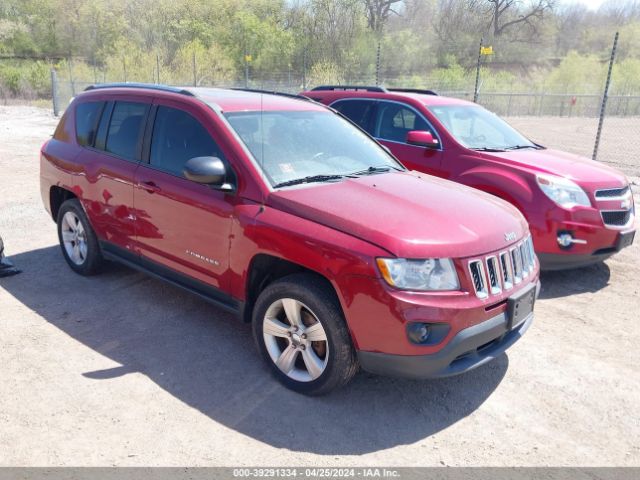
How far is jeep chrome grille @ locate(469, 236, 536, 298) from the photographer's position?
3047mm

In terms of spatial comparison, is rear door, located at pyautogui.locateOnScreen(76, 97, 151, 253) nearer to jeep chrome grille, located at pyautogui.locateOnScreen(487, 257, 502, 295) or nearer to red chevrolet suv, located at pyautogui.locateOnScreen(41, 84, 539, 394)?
red chevrolet suv, located at pyautogui.locateOnScreen(41, 84, 539, 394)

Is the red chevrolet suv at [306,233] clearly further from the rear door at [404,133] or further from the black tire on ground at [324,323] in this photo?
the rear door at [404,133]

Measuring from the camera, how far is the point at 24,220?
7203mm

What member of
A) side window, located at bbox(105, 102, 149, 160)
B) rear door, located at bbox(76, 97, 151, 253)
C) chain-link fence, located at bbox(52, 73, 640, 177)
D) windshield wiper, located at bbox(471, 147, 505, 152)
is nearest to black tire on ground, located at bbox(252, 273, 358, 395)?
rear door, located at bbox(76, 97, 151, 253)

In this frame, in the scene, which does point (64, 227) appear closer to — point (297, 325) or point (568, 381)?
point (297, 325)

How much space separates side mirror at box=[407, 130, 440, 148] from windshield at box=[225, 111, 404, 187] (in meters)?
1.56

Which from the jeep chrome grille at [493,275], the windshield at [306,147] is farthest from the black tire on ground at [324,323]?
the jeep chrome grille at [493,275]

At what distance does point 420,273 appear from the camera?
2926 mm

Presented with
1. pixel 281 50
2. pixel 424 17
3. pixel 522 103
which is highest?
pixel 424 17

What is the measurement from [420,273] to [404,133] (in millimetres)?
3942

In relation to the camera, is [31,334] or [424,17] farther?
[424,17]

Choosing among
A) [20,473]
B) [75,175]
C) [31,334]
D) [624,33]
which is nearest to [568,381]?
[20,473]

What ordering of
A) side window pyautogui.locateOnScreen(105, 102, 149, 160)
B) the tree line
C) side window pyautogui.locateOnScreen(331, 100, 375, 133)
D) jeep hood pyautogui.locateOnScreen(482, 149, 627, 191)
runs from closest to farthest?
side window pyautogui.locateOnScreen(105, 102, 149, 160) < jeep hood pyautogui.locateOnScreen(482, 149, 627, 191) < side window pyautogui.locateOnScreen(331, 100, 375, 133) < the tree line

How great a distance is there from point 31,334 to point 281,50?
49.7 meters
